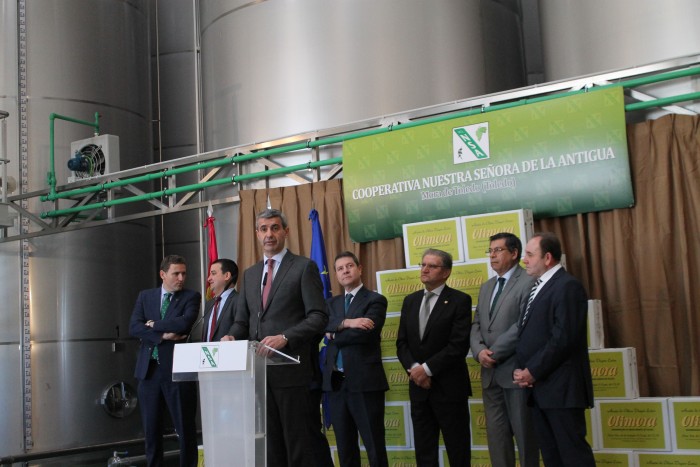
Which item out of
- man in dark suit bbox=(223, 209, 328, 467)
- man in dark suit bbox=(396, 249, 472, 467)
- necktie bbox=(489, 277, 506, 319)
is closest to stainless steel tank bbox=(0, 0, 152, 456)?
man in dark suit bbox=(396, 249, 472, 467)

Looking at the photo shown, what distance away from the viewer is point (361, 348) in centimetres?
614

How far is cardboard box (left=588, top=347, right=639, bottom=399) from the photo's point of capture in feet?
18.7

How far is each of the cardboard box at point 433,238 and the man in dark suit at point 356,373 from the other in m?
0.70

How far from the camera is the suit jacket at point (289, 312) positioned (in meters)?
4.58

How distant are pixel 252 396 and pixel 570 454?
1747 mm

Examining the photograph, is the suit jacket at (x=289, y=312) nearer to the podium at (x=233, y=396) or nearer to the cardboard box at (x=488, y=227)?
the podium at (x=233, y=396)

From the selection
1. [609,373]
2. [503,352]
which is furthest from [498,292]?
[609,373]

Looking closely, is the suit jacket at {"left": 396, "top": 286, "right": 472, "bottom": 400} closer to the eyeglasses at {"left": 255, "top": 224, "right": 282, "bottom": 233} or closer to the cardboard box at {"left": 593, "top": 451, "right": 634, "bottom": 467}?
the cardboard box at {"left": 593, "top": 451, "right": 634, "bottom": 467}

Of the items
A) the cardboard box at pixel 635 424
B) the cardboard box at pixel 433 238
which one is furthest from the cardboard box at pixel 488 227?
the cardboard box at pixel 635 424

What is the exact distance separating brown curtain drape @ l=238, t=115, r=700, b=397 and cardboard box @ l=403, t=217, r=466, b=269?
2.47 feet

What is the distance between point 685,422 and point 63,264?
7.26 meters

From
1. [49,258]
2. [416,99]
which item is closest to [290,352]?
[416,99]

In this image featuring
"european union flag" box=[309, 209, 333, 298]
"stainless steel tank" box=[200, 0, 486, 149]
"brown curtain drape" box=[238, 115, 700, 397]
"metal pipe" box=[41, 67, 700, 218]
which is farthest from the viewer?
"stainless steel tank" box=[200, 0, 486, 149]

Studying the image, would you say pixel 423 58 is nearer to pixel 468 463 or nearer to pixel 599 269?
Answer: pixel 599 269
